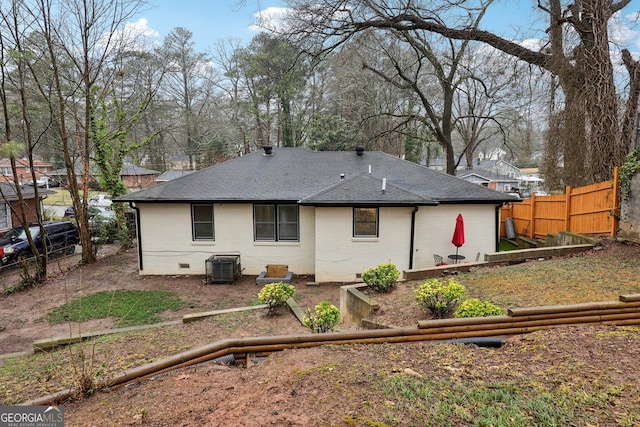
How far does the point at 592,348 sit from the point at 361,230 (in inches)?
275

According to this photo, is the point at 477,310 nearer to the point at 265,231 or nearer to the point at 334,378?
the point at 334,378

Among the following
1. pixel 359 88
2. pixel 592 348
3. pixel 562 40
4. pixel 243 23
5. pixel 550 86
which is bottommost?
pixel 592 348

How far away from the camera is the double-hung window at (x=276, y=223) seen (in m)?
11.2

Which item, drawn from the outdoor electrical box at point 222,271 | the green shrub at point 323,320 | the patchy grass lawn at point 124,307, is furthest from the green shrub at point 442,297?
the outdoor electrical box at point 222,271

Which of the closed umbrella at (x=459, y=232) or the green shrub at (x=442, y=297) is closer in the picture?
the green shrub at (x=442, y=297)

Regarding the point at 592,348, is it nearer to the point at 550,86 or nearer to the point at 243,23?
the point at 550,86

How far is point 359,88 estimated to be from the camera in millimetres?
26094

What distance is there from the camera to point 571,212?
1027 centimetres

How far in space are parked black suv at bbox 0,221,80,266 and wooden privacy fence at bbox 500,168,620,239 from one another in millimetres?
15598

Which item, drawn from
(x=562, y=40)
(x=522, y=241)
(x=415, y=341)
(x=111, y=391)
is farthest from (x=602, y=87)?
(x=111, y=391)

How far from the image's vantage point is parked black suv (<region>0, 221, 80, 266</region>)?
12086mm

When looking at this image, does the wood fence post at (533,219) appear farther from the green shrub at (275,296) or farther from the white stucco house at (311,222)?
the green shrub at (275,296)

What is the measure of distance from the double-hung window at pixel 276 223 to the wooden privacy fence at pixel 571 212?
8.52 m

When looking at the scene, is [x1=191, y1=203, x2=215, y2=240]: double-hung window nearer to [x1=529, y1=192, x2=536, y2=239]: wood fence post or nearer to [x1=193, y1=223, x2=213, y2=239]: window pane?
[x1=193, y1=223, x2=213, y2=239]: window pane
